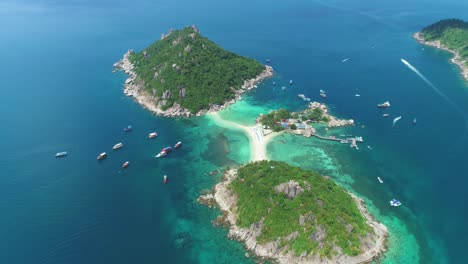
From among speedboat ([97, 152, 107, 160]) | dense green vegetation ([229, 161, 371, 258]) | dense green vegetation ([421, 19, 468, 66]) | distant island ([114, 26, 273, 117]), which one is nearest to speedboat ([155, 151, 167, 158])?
speedboat ([97, 152, 107, 160])

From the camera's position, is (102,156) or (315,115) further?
(315,115)

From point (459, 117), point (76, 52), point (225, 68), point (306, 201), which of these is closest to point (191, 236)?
point (306, 201)

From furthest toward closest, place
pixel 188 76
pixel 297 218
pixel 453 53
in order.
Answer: pixel 453 53
pixel 188 76
pixel 297 218

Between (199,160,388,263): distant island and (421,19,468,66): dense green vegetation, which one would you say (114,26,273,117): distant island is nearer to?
(199,160,388,263): distant island

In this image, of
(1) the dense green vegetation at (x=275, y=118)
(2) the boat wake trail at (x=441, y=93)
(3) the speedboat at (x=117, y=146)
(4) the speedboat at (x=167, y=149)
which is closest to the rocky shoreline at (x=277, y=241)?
(4) the speedboat at (x=167, y=149)

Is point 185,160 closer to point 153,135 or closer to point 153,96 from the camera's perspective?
point 153,135

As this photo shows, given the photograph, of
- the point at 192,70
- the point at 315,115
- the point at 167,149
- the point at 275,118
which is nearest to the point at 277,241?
the point at 167,149

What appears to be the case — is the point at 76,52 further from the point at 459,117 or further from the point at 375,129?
the point at 459,117
